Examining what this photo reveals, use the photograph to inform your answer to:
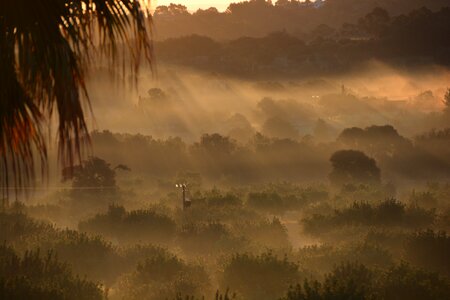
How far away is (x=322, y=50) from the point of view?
11350 cm

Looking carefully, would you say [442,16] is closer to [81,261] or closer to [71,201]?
[71,201]

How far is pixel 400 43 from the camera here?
108750 mm

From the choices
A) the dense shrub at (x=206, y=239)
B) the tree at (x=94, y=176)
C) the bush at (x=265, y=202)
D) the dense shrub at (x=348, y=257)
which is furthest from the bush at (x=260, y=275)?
the tree at (x=94, y=176)

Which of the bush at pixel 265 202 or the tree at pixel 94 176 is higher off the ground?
the tree at pixel 94 176

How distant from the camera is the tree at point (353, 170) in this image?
47.0 meters

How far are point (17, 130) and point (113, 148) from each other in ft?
188

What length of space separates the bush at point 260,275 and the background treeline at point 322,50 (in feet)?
306

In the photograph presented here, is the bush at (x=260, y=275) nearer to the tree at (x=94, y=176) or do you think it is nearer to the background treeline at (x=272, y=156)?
the tree at (x=94, y=176)

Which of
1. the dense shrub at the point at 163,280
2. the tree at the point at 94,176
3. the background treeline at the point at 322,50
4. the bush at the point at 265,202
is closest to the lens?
the dense shrub at the point at 163,280

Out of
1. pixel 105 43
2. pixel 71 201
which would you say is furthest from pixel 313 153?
pixel 105 43

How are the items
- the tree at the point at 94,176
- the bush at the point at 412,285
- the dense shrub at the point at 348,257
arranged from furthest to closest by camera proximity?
the tree at the point at 94,176 → the dense shrub at the point at 348,257 → the bush at the point at 412,285

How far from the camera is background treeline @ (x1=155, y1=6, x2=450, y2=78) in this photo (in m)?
106

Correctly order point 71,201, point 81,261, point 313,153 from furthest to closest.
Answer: point 313,153 → point 71,201 → point 81,261

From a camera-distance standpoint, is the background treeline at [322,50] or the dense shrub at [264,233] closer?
the dense shrub at [264,233]
